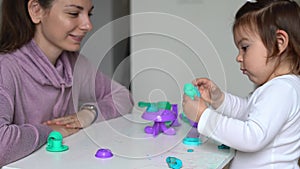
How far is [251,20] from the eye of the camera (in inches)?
32.1

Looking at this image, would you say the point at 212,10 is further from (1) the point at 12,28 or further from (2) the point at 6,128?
(2) the point at 6,128

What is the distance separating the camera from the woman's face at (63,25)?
100 cm

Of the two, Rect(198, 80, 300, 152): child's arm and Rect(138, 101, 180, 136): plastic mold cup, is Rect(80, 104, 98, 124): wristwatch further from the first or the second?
Rect(198, 80, 300, 152): child's arm

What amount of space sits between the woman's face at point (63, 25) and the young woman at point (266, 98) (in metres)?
0.40

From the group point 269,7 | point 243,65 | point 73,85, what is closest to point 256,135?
point 243,65

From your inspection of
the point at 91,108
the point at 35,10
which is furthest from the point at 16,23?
the point at 91,108

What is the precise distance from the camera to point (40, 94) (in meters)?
0.97

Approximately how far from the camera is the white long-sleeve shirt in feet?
2.37

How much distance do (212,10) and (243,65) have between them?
749 millimetres

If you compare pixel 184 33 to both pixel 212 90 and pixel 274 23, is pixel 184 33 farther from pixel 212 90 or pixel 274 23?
pixel 274 23

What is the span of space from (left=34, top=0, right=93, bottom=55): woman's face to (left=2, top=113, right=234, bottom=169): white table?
0.84 feet

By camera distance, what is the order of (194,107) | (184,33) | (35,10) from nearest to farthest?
1. (194,107)
2. (35,10)
3. (184,33)

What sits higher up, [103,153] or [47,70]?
[47,70]

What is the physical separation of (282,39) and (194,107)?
236 millimetres
